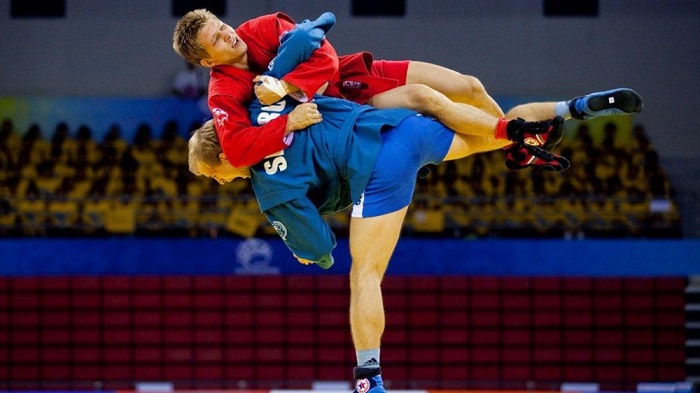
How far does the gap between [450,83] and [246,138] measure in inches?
42.8

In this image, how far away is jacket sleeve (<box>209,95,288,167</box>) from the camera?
13.3ft

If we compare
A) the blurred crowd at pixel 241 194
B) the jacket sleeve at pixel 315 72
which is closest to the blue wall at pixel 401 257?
the blurred crowd at pixel 241 194

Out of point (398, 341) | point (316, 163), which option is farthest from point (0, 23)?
point (316, 163)

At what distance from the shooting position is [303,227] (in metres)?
4.18

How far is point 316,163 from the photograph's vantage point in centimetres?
420

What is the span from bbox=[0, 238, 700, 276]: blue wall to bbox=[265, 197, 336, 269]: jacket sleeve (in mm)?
5446

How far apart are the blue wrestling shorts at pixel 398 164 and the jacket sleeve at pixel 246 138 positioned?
370mm

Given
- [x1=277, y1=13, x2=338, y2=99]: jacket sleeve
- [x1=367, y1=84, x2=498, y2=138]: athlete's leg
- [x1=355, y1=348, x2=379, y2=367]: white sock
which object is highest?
[x1=277, y1=13, x2=338, y2=99]: jacket sleeve

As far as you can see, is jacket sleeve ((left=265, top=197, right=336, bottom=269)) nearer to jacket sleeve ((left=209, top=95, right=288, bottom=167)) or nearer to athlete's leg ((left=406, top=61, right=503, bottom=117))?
jacket sleeve ((left=209, top=95, right=288, bottom=167))

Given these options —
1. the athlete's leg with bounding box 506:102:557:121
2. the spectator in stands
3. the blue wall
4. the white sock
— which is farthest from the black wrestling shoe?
the spectator in stands

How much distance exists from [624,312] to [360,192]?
6.97m

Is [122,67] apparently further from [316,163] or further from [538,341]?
[316,163]

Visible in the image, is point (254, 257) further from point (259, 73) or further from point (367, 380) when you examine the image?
point (367, 380)

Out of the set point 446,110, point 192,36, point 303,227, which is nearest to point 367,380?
point 303,227
